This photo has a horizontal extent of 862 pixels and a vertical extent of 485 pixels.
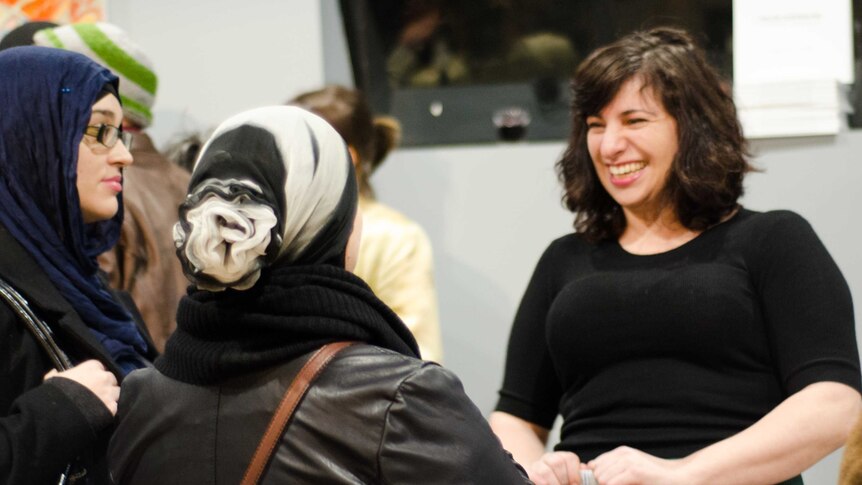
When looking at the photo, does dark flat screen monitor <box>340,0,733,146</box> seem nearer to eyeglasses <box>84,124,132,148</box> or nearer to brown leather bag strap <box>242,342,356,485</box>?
eyeglasses <box>84,124,132,148</box>

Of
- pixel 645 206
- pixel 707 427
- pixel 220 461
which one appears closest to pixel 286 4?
pixel 645 206

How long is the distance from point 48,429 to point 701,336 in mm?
1191

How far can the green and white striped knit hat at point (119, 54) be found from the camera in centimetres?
301

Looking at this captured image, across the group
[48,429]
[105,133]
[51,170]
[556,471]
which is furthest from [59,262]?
[556,471]

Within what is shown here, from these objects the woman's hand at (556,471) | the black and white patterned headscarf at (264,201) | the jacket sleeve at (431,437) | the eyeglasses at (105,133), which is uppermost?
the black and white patterned headscarf at (264,201)

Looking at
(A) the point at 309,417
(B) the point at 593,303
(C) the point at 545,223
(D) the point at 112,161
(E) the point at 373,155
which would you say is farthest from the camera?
(C) the point at 545,223

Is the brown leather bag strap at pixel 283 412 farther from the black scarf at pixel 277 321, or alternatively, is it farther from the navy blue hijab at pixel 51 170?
the navy blue hijab at pixel 51 170

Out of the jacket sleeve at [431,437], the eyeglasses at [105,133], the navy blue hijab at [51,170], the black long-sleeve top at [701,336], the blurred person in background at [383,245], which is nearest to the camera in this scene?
the jacket sleeve at [431,437]

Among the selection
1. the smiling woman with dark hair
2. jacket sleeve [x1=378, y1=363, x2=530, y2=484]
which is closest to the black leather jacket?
jacket sleeve [x1=378, y1=363, x2=530, y2=484]

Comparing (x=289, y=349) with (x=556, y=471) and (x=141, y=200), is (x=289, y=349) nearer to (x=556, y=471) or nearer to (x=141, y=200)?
(x=556, y=471)

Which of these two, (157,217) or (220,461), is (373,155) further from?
(220,461)

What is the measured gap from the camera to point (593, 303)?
242 cm

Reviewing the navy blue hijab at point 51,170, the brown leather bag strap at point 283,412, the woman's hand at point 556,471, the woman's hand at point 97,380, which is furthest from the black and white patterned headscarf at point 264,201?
the woman's hand at point 556,471

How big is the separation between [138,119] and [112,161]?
0.99m
